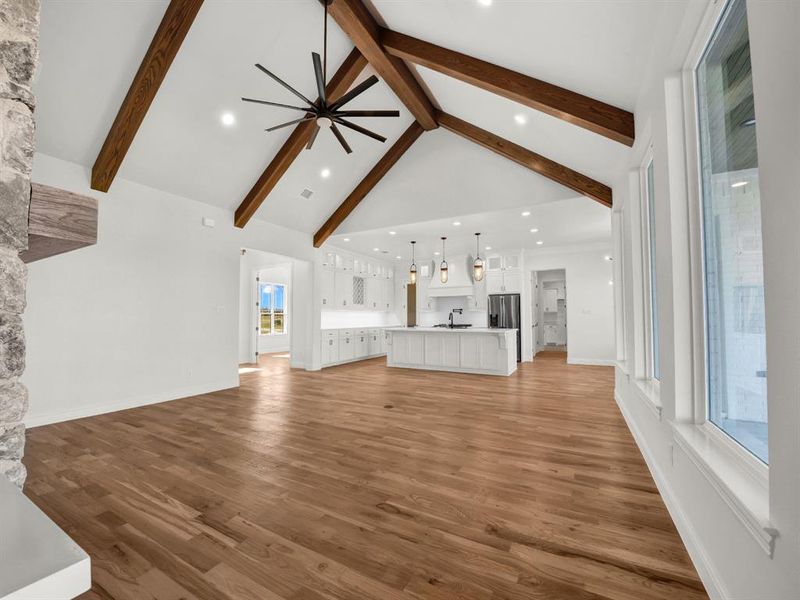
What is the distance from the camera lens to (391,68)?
14.1 ft

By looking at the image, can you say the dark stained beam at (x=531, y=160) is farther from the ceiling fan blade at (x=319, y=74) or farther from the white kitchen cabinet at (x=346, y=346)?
the white kitchen cabinet at (x=346, y=346)

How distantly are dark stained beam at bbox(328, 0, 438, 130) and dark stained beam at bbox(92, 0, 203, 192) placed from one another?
4.30ft

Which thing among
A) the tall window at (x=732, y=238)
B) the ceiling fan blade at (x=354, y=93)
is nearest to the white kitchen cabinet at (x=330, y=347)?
the ceiling fan blade at (x=354, y=93)

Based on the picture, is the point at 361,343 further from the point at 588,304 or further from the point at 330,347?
the point at 588,304

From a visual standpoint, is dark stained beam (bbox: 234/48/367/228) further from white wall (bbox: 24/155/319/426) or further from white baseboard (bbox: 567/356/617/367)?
white baseboard (bbox: 567/356/617/367)

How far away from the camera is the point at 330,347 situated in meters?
7.62

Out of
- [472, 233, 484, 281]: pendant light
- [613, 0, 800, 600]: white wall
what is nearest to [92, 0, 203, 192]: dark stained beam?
[613, 0, 800, 600]: white wall

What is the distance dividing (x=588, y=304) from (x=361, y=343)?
5351 mm

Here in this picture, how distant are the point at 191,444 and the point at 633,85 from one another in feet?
15.1

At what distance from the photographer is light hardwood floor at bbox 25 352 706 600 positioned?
4.83 feet

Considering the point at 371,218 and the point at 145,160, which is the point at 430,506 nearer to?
the point at 145,160

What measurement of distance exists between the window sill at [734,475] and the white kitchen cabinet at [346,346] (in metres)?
6.76

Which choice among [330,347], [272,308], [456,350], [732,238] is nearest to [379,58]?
→ [732,238]

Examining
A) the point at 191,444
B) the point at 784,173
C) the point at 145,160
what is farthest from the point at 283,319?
the point at 784,173
